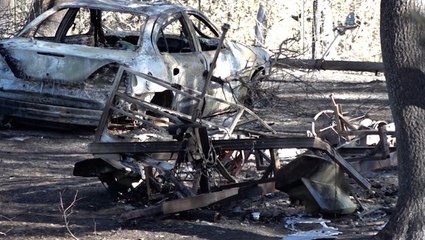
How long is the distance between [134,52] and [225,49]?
6.67 ft

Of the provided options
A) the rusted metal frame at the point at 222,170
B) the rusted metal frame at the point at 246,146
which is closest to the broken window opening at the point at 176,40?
the rusted metal frame at the point at 222,170

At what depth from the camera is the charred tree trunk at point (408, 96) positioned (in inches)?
243

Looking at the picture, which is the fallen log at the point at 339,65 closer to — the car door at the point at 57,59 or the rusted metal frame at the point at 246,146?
the car door at the point at 57,59

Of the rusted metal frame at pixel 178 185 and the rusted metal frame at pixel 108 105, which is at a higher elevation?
the rusted metal frame at pixel 108 105

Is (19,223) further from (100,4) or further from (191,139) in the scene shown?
(100,4)

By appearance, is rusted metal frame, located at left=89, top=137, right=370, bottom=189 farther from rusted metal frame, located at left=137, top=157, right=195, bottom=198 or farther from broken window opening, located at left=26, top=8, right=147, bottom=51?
broken window opening, located at left=26, top=8, right=147, bottom=51

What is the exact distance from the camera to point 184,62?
12.1 metres

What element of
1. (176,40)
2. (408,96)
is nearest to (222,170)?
(408,96)

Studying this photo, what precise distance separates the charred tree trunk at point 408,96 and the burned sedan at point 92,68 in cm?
480

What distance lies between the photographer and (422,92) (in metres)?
6.25

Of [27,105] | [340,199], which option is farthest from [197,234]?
[27,105]

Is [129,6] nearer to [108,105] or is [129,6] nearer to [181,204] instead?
[108,105]

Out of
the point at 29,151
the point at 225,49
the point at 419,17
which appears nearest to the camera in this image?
the point at 419,17

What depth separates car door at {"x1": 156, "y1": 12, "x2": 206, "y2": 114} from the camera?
38.9 feet
